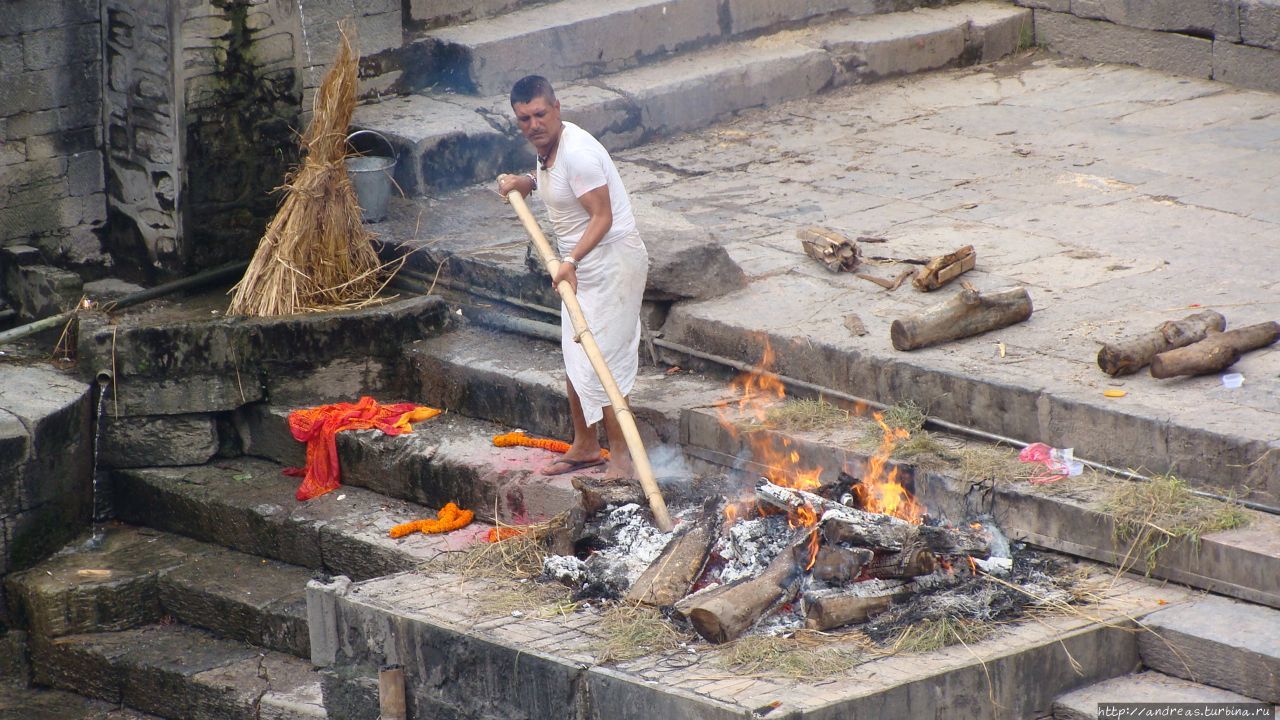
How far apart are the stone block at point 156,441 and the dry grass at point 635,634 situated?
3.52 m

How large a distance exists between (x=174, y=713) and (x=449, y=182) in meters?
3.93

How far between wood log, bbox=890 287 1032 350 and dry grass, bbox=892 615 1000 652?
5.94ft

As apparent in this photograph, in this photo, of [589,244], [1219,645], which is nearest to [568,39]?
[589,244]

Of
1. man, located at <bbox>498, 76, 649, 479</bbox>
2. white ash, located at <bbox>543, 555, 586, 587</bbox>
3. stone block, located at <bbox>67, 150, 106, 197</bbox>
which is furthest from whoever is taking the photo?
stone block, located at <bbox>67, 150, 106, 197</bbox>

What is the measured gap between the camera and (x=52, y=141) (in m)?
9.54

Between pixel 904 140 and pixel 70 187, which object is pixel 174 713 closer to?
pixel 70 187

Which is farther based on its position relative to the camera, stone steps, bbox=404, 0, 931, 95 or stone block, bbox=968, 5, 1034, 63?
stone block, bbox=968, 5, 1034, 63

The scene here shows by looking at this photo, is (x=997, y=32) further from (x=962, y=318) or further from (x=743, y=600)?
(x=743, y=600)

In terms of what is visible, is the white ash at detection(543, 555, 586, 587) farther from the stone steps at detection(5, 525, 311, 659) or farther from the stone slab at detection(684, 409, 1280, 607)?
the stone steps at detection(5, 525, 311, 659)

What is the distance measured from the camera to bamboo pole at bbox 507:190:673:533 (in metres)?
6.75

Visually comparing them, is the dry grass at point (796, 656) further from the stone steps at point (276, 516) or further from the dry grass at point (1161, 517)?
the stone steps at point (276, 516)

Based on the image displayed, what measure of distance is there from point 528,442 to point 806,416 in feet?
4.71

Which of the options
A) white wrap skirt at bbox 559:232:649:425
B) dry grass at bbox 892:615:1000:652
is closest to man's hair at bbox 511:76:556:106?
white wrap skirt at bbox 559:232:649:425

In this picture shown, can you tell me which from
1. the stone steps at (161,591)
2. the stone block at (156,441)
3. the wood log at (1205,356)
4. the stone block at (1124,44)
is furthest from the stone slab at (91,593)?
the stone block at (1124,44)
